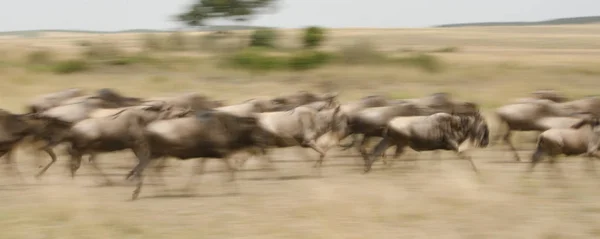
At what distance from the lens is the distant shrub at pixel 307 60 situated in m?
27.5

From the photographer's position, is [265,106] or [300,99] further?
[300,99]

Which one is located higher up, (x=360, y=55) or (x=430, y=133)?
(x=430, y=133)

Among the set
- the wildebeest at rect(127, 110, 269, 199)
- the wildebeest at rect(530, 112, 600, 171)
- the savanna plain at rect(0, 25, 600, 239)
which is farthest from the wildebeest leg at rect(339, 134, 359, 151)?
the wildebeest at rect(127, 110, 269, 199)

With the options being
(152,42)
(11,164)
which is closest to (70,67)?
(152,42)

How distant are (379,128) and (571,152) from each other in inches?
98.9

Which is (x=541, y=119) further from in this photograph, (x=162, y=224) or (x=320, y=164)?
(x=162, y=224)

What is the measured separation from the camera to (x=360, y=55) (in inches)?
1188

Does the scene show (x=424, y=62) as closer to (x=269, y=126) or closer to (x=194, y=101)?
(x=194, y=101)

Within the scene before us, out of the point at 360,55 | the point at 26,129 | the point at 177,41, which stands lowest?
the point at 177,41

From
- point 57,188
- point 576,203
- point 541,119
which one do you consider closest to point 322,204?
point 576,203

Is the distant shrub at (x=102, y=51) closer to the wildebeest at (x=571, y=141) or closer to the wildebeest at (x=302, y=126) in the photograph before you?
the wildebeest at (x=302, y=126)

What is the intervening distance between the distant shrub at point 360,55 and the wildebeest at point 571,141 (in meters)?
19.2

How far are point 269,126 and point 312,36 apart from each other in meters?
31.6

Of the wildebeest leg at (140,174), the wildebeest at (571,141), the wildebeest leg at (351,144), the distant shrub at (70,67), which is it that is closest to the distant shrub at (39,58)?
the distant shrub at (70,67)
